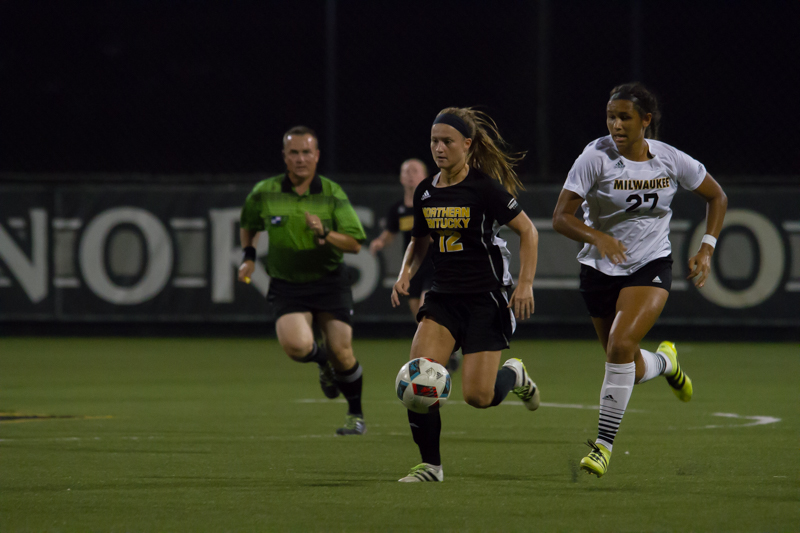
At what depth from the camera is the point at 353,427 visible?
8719 mm

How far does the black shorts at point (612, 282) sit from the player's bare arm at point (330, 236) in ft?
6.93

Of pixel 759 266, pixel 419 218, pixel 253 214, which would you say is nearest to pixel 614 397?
pixel 419 218

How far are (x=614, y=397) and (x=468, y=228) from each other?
4.05 feet

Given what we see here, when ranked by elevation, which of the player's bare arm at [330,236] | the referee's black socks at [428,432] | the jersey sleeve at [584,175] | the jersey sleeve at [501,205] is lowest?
the referee's black socks at [428,432]

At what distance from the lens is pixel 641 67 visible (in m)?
17.1

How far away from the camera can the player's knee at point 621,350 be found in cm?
670

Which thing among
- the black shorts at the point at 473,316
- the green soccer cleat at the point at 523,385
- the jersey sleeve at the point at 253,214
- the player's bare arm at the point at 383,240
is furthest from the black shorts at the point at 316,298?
the player's bare arm at the point at 383,240

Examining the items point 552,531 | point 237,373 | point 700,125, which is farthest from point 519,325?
point 552,531

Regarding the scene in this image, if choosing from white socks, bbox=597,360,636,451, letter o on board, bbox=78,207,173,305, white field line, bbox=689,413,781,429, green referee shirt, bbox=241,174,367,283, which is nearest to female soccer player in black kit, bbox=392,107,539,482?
white socks, bbox=597,360,636,451

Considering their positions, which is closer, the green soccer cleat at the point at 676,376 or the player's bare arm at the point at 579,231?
the player's bare arm at the point at 579,231

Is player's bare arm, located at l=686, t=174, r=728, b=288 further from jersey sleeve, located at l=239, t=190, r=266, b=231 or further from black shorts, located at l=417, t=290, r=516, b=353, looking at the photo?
jersey sleeve, located at l=239, t=190, r=266, b=231

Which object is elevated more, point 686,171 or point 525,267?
point 686,171

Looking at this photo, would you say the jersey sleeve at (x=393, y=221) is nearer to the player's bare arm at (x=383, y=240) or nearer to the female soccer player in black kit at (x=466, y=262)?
the player's bare arm at (x=383, y=240)

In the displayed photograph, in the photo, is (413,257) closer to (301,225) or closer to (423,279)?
(301,225)
